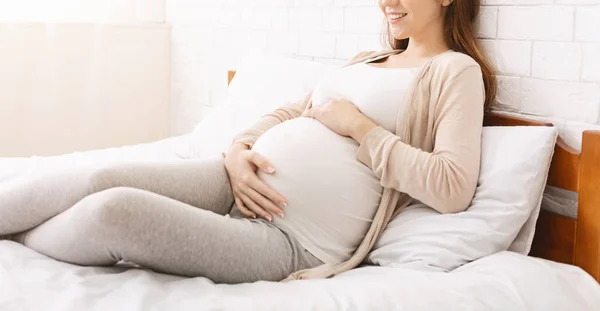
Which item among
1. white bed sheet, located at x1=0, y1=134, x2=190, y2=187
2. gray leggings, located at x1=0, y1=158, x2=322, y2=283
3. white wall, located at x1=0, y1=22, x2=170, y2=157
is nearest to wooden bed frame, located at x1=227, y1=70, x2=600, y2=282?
gray leggings, located at x1=0, y1=158, x2=322, y2=283

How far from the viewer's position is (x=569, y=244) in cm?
143

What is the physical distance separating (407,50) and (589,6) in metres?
0.43

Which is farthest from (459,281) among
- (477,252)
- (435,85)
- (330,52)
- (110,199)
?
(330,52)

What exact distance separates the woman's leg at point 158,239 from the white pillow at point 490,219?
0.82 feet

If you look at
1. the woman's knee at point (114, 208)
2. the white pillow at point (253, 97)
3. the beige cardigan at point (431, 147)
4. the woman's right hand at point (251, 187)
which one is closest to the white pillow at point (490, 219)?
the beige cardigan at point (431, 147)

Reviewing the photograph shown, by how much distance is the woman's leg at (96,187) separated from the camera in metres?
1.30

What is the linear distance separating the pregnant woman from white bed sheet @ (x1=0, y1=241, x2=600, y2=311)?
5 centimetres

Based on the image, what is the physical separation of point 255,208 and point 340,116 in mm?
278

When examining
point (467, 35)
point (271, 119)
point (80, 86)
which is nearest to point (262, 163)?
point (271, 119)

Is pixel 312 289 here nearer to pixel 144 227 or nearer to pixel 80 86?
pixel 144 227

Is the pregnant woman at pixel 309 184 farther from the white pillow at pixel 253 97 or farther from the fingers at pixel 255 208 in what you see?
the white pillow at pixel 253 97

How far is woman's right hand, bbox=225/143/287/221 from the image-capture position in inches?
55.7

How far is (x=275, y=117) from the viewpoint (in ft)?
5.77

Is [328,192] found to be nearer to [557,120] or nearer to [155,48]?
[557,120]
